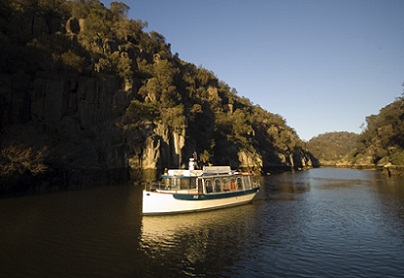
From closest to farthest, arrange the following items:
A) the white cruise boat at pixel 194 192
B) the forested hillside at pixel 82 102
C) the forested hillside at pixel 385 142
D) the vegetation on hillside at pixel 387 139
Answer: the white cruise boat at pixel 194 192 < the forested hillside at pixel 82 102 < the forested hillside at pixel 385 142 < the vegetation on hillside at pixel 387 139

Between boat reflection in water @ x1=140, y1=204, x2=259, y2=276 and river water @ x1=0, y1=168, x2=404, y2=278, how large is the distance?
0.06m

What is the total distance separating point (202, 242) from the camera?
65.3 ft

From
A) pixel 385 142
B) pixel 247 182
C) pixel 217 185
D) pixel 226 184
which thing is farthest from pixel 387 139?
pixel 217 185

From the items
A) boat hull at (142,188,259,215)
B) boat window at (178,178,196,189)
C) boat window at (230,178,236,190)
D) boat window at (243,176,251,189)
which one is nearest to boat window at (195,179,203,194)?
boat window at (178,178,196,189)

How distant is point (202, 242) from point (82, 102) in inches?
2085

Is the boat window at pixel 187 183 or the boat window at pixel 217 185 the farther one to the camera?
the boat window at pixel 217 185

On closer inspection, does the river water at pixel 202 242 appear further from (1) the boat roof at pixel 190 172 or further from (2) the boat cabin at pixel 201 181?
(1) the boat roof at pixel 190 172

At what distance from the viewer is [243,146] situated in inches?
4658

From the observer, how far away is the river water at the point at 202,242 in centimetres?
1491

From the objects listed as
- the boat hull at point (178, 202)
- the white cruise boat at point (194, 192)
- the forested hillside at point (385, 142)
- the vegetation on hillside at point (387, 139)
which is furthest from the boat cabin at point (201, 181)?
the vegetation on hillside at point (387, 139)

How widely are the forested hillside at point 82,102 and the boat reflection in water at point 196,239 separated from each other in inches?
991

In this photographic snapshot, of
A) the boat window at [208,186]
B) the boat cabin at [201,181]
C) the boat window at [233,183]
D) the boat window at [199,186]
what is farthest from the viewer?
the boat window at [233,183]

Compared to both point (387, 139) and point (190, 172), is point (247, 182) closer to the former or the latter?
point (190, 172)

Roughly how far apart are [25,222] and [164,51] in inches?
3775
